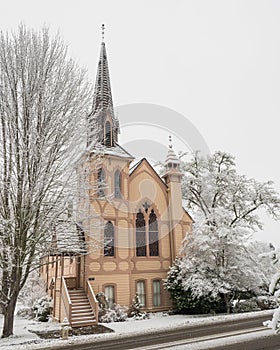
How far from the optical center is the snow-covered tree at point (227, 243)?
1616 cm

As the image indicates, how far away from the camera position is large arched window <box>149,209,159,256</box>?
18906 millimetres

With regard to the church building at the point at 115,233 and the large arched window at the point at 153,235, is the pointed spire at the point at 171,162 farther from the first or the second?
the large arched window at the point at 153,235

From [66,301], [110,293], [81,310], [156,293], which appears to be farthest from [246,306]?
[66,301]

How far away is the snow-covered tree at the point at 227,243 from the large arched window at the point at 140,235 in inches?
86.1

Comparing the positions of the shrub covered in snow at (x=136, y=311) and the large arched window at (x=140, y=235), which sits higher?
the large arched window at (x=140, y=235)

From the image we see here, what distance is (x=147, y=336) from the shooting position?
35.9 ft

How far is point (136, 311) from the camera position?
53.7 feet

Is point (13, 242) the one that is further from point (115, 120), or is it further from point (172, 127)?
point (172, 127)

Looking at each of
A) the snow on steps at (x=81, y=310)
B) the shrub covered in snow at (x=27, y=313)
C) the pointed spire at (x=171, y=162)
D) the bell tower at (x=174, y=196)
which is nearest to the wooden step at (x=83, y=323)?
the snow on steps at (x=81, y=310)

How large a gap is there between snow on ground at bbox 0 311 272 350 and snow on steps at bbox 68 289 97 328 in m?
0.88

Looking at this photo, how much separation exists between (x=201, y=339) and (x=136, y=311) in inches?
283

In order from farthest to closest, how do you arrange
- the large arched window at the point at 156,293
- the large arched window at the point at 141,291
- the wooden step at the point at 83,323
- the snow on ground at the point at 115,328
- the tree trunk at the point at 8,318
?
1. the large arched window at the point at 156,293
2. the large arched window at the point at 141,291
3. the wooden step at the point at 83,323
4. the tree trunk at the point at 8,318
5. the snow on ground at the point at 115,328

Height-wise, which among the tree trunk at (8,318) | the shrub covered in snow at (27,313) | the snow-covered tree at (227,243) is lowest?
the shrub covered in snow at (27,313)

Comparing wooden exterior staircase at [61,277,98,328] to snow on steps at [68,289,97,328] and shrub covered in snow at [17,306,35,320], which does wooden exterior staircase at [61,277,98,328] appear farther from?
shrub covered in snow at [17,306,35,320]
